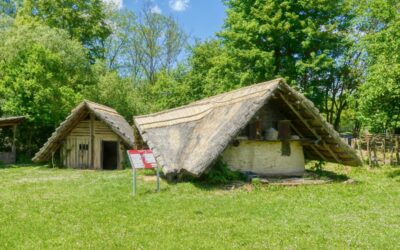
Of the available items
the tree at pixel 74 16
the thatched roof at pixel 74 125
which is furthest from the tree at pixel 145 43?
the thatched roof at pixel 74 125

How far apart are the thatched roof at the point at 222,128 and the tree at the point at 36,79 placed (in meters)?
12.4

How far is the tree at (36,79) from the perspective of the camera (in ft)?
88.1

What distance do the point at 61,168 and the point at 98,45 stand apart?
86.2 feet

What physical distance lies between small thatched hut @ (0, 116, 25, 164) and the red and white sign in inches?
619

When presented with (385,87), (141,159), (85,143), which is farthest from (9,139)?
(385,87)

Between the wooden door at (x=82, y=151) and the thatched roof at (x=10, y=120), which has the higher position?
the thatched roof at (x=10, y=120)

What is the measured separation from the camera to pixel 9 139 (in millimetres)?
29578

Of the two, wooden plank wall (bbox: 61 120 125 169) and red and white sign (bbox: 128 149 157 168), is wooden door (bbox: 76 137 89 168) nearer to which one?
wooden plank wall (bbox: 61 120 125 169)

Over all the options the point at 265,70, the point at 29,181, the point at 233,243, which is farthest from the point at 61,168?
the point at 233,243

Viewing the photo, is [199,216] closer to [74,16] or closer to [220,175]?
[220,175]

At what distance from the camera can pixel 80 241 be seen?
764cm

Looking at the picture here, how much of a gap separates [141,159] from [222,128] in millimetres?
3347

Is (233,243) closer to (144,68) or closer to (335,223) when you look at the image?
(335,223)

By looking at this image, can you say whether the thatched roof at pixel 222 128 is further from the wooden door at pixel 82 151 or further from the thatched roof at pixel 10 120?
the thatched roof at pixel 10 120
